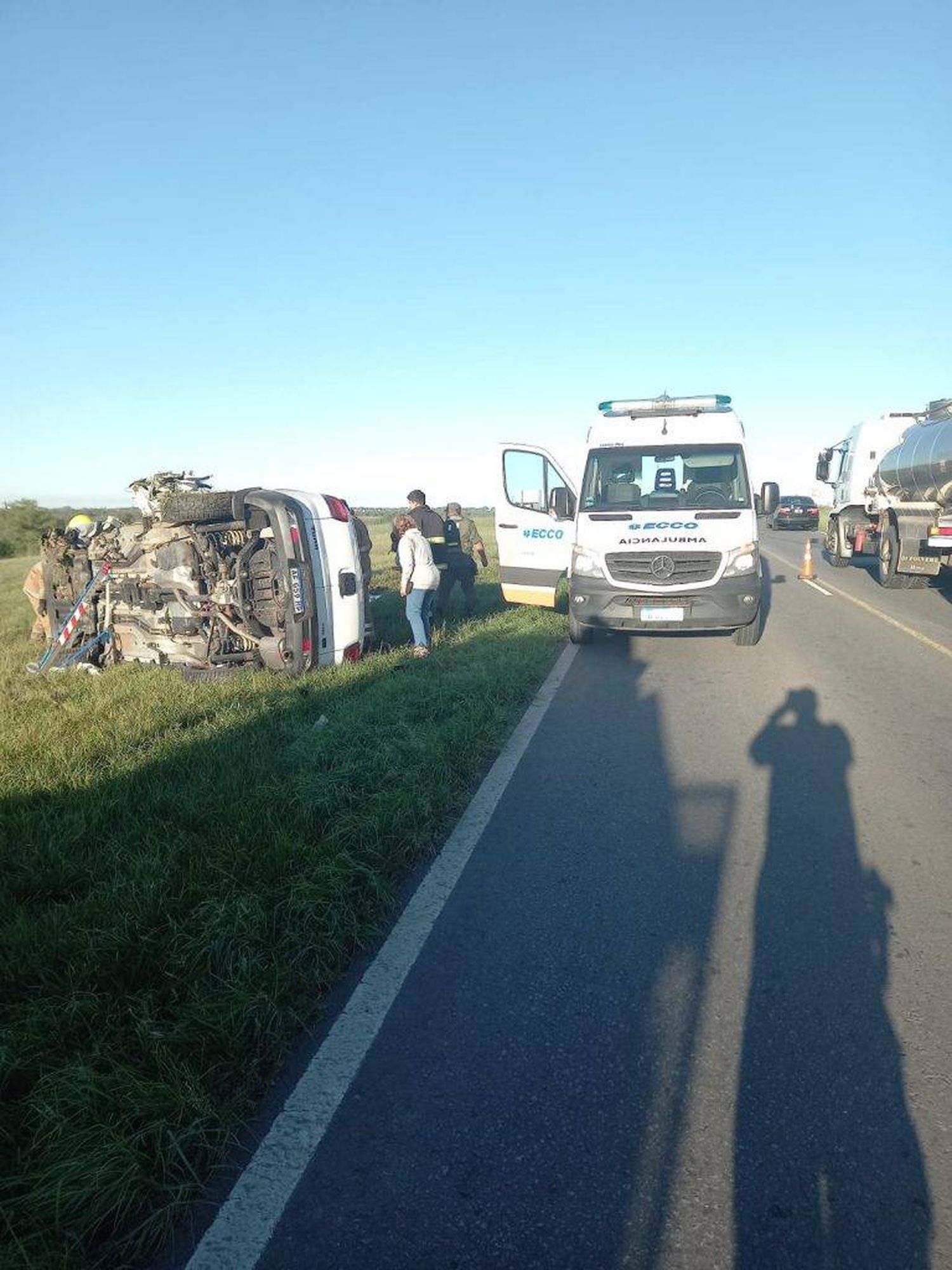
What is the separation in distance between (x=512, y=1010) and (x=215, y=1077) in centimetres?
100

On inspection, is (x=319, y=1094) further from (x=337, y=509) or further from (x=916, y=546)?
(x=916, y=546)

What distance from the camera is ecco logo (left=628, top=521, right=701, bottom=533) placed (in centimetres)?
837

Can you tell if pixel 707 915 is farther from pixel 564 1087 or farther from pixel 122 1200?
pixel 122 1200

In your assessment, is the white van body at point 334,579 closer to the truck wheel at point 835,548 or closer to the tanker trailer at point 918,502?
the tanker trailer at point 918,502

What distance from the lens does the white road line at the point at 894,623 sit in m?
8.74

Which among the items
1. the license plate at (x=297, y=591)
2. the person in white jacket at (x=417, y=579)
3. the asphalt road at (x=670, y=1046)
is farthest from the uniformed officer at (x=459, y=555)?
the asphalt road at (x=670, y=1046)

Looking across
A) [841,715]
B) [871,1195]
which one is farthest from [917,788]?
[871,1195]

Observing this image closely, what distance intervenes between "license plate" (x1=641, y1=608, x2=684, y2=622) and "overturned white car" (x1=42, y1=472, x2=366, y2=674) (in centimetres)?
307

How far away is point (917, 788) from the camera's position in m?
4.67

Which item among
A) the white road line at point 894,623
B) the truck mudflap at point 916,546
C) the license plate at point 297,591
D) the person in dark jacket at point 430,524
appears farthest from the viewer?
the truck mudflap at point 916,546

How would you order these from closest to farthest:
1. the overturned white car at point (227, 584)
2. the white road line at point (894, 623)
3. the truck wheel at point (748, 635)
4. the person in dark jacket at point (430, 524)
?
the overturned white car at point (227, 584) → the white road line at point (894, 623) → the truck wheel at point (748, 635) → the person in dark jacket at point (430, 524)

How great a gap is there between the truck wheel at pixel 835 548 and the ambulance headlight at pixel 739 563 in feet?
36.5

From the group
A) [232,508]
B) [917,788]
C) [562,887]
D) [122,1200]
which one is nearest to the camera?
[122,1200]

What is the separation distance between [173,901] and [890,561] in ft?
47.6
